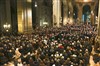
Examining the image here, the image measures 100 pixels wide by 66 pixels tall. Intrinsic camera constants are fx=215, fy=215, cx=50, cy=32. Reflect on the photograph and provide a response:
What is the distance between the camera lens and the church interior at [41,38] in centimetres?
1371

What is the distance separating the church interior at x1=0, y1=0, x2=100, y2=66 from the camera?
13711mm

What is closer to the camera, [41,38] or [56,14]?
[41,38]

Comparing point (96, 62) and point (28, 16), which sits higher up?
point (28, 16)

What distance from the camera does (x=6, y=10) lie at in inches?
1103

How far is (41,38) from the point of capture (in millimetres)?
21422

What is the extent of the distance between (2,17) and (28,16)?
332cm

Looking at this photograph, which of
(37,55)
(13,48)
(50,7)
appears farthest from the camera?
(50,7)

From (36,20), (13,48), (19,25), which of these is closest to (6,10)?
(19,25)

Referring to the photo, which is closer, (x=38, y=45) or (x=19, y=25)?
(x=38, y=45)

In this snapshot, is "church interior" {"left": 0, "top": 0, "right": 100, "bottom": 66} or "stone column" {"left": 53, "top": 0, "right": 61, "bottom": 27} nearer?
"church interior" {"left": 0, "top": 0, "right": 100, "bottom": 66}

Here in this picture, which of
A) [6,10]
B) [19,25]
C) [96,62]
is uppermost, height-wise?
[6,10]

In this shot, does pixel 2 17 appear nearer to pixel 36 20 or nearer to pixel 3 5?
pixel 3 5

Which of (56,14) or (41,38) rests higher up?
(56,14)

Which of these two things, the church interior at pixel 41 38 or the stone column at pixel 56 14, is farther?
the stone column at pixel 56 14
